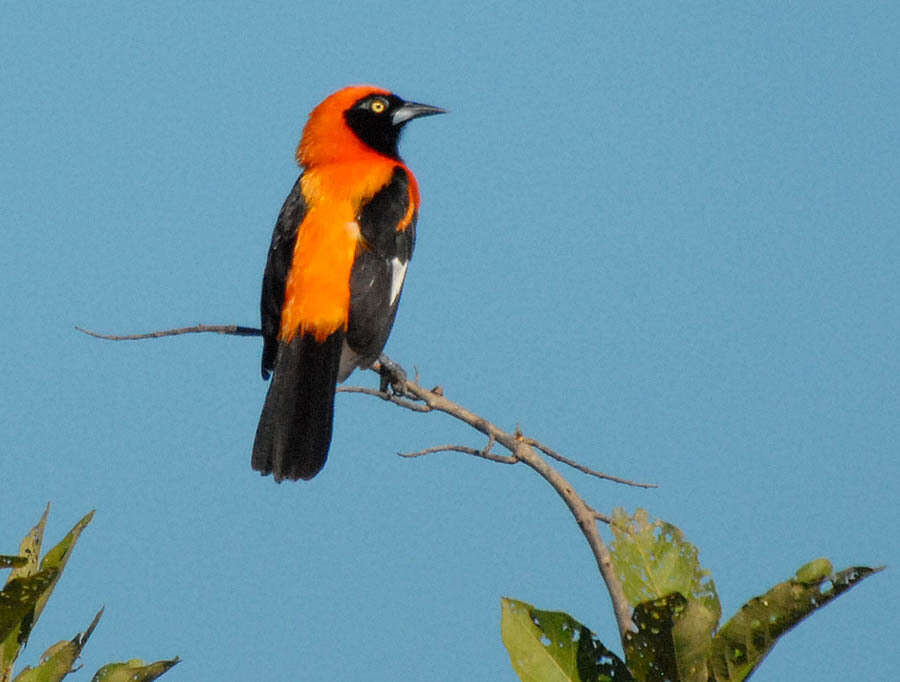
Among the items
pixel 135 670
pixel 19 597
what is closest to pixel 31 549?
pixel 19 597

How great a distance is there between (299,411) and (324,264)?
0.65 m

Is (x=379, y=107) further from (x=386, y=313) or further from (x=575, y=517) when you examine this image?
(x=575, y=517)

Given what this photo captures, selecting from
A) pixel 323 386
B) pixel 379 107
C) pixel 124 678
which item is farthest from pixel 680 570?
pixel 379 107

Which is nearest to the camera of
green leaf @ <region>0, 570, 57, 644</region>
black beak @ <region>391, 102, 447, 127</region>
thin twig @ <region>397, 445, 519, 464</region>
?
green leaf @ <region>0, 570, 57, 644</region>

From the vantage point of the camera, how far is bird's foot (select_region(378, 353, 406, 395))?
15.6ft

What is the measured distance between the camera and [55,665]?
2314mm

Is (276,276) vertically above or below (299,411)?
above

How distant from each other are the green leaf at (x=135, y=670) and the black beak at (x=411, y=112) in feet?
12.9

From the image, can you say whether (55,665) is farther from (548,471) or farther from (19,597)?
(548,471)

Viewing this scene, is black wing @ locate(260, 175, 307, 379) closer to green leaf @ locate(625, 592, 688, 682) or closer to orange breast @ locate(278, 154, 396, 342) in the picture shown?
→ orange breast @ locate(278, 154, 396, 342)

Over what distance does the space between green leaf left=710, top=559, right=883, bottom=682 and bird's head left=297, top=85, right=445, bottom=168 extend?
12.6 feet

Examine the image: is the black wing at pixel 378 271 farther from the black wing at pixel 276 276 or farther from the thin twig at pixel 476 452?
the thin twig at pixel 476 452

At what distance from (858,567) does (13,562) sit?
59.4 inches

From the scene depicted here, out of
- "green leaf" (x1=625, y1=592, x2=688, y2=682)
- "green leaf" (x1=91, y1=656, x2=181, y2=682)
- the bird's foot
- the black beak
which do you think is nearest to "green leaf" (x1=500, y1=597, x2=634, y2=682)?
"green leaf" (x1=625, y1=592, x2=688, y2=682)
